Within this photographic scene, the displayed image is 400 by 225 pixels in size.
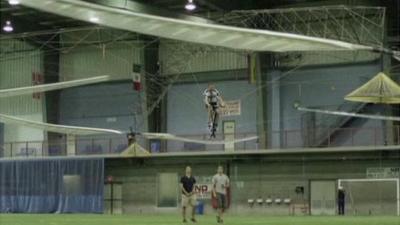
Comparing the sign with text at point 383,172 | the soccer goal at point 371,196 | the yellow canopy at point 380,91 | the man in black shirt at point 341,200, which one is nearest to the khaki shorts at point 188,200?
the yellow canopy at point 380,91

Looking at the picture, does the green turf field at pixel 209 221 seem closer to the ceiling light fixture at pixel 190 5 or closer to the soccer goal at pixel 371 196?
the soccer goal at pixel 371 196

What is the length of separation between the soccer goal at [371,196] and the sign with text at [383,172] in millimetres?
1303

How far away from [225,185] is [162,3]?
2687 cm

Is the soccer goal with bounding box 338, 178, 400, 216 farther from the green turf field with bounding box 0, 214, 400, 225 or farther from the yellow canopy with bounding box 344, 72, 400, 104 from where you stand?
the green turf field with bounding box 0, 214, 400, 225

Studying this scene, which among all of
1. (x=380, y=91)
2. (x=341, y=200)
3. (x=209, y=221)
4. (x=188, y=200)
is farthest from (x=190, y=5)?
(x=188, y=200)

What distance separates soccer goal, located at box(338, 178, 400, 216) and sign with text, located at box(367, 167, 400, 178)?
1.30m

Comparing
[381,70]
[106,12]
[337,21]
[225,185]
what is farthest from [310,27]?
[106,12]

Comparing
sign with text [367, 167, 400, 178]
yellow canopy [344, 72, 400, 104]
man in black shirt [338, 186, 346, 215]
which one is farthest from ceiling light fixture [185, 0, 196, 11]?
yellow canopy [344, 72, 400, 104]

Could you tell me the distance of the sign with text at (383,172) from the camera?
155 ft

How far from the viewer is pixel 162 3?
4956 centimetres

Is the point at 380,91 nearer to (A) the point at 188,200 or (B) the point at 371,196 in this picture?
(A) the point at 188,200

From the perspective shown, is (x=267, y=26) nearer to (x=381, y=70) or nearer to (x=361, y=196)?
(x=381, y=70)

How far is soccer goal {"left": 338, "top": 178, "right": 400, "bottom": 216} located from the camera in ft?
149

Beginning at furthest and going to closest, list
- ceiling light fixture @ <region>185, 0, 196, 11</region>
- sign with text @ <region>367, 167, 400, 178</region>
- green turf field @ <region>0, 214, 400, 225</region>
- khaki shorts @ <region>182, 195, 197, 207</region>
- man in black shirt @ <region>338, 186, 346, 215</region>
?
1. ceiling light fixture @ <region>185, 0, 196, 11</region>
2. sign with text @ <region>367, 167, 400, 178</region>
3. man in black shirt @ <region>338, 186, 346, 215</region>
4. green turf field @ <region>0, 214, 400, 225</region>
5. khaki shorts @ <region>182, 195, 197, 207</region>
